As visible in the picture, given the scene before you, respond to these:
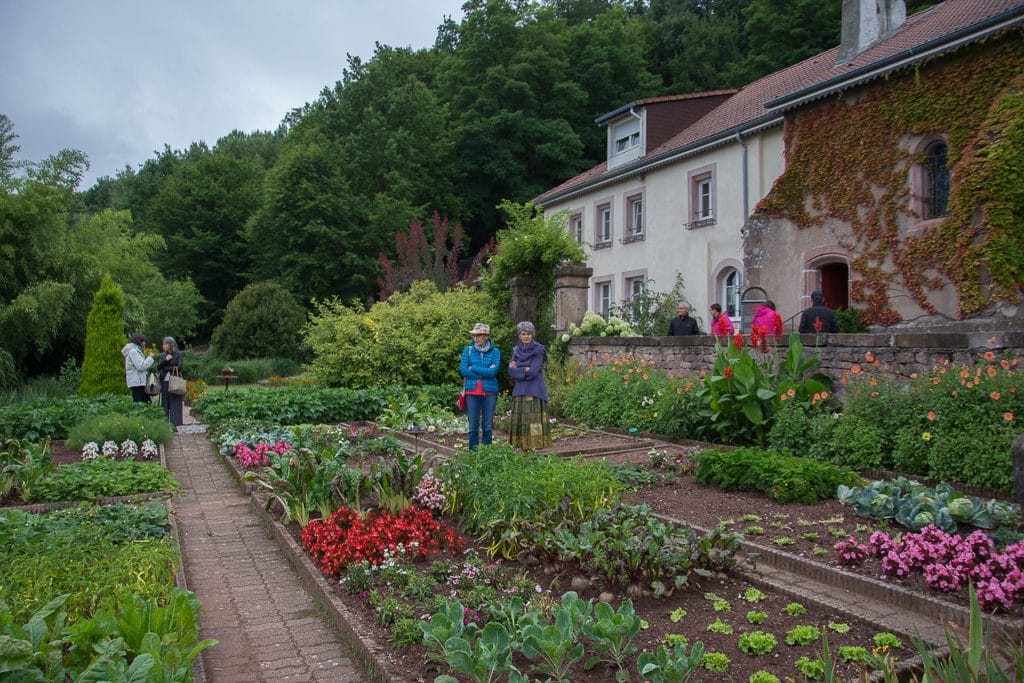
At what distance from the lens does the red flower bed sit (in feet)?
17.1

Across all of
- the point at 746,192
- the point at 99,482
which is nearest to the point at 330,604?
the point at 99,482

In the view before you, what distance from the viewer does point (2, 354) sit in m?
15.8

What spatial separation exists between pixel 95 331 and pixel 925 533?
556 inches

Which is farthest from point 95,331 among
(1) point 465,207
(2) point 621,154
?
(1) point 465,207

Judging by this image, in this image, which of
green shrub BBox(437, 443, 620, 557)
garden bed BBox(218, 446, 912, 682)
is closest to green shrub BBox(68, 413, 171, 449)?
green shrub BBox(437, 443, 620, 557)

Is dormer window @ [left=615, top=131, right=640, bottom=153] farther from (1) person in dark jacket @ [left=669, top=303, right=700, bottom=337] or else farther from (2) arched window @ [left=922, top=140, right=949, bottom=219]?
(1) person in dark jacket @ [left=669, top=303, right=700, bottom=337]

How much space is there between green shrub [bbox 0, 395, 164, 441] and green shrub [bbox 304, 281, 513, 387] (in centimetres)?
410

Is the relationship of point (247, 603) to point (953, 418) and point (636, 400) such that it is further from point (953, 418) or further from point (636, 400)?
point (636, 400)

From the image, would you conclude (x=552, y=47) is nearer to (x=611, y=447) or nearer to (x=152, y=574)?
(x=611, y=447)

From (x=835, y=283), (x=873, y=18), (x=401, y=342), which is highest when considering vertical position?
(x=873, y=18)

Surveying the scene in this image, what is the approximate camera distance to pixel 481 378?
9.28 meters

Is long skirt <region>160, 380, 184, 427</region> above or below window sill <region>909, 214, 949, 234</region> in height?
below

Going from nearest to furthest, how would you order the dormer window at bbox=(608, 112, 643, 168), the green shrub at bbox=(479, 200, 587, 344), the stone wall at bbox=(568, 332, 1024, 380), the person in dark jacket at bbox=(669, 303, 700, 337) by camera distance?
the stone wall at bbox=(568, 332, 1024, 380), the person in dark jacket at bbox=(669, 303, 700, 337), the green shrub at bbox=(479, 200, 587, 344), the dormer window at bbox=(608, 112, 643, 168)

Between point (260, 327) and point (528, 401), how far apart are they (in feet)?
67.7
